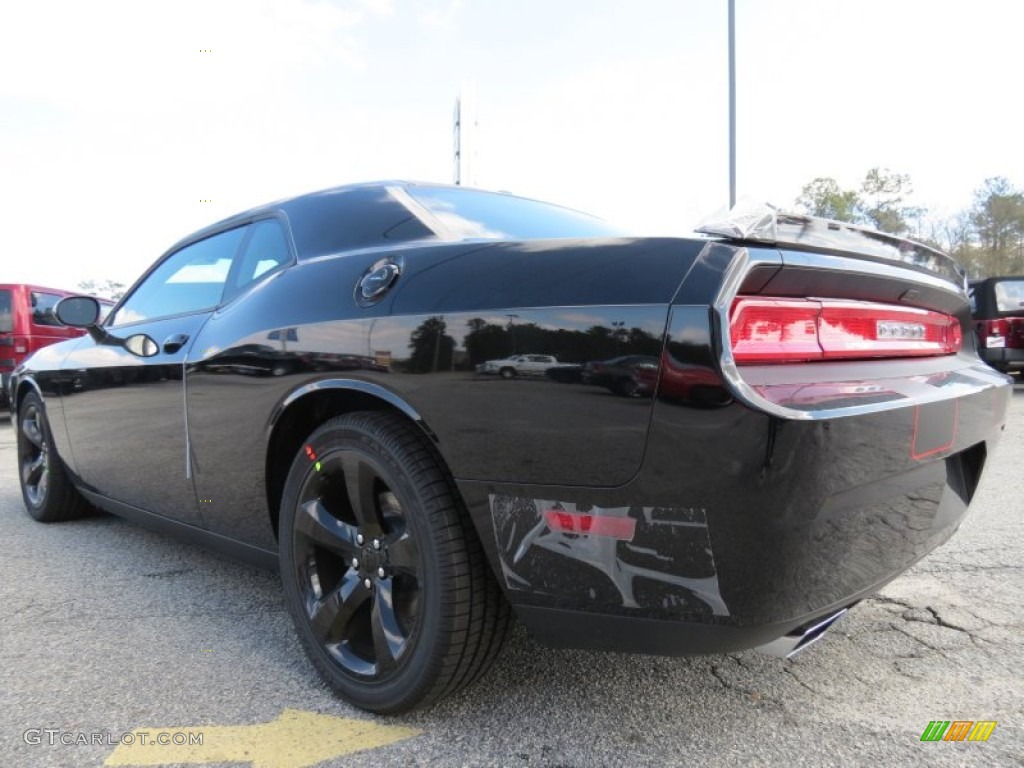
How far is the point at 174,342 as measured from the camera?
271 centimetres

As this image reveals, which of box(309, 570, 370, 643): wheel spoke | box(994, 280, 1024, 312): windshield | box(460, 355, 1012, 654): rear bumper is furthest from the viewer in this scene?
box(994, 280, 1024, 312): windshield

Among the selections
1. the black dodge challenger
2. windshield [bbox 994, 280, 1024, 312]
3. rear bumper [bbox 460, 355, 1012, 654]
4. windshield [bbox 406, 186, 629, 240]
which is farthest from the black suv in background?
rear bumper [bbox 460, 355, 1012, 654]

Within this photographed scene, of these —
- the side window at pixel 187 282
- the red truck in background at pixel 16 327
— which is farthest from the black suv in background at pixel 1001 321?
the red truck in background at pixel 16 327

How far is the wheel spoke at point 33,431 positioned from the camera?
416cm

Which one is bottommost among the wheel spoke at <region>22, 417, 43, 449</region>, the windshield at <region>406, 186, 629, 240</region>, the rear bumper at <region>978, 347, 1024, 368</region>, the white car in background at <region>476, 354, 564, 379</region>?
the rear bumper at <region>978, 347, 1024, 368</region>

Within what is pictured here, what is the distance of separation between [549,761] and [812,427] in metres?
0.98

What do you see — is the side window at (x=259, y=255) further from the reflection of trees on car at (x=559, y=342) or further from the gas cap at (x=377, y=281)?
the reflection of trees on car at (x=559, y=342)

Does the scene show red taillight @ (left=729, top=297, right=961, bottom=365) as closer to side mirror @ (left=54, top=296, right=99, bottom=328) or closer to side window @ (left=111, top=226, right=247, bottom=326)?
side window @ (left=111, top=226, right=247, bottom=326)

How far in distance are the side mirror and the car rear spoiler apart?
321 cm

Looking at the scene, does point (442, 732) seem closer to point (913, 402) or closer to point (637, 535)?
point (637, 535)

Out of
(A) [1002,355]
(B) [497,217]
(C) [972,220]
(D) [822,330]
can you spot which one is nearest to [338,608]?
(B) [497,217]

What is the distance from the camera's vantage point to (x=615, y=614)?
1.54 m

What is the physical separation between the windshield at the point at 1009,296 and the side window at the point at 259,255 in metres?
11.2

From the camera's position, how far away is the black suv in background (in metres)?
10.4
